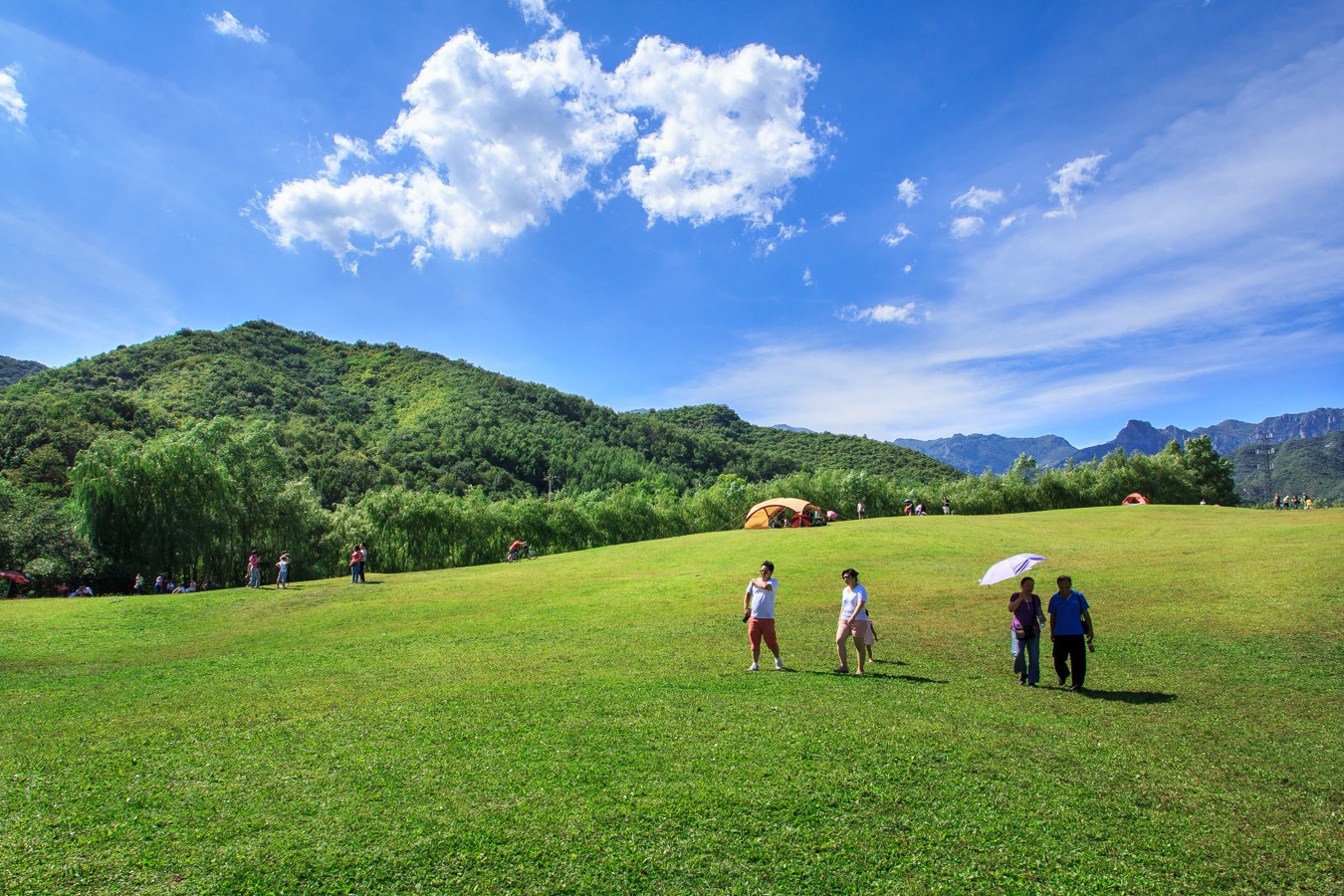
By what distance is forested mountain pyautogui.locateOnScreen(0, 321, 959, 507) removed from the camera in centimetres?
6938

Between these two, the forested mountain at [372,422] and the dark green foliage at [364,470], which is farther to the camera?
the forested mountain at [372,422]

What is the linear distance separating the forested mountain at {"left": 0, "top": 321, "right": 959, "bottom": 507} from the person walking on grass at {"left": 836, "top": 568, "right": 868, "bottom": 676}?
168ft

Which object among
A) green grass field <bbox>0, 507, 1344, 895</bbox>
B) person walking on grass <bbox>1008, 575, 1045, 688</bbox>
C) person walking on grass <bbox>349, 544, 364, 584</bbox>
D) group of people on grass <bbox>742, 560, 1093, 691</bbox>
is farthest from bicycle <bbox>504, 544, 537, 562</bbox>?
person walking on grass <bbox>1008, 575, 1045, 688</bbox>

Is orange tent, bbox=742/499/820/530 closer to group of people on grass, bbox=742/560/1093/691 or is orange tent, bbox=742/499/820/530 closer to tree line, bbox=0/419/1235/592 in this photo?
tree line, bbox=0/419/1235/592

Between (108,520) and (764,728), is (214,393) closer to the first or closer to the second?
(108,520)

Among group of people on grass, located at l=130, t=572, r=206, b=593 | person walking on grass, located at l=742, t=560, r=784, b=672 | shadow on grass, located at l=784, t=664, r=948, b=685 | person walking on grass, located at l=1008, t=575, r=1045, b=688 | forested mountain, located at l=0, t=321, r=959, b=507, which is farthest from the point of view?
forested mountain, located at l=0, t=321, r=959, b=507

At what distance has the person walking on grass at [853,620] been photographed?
1381cm

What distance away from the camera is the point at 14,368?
170 m

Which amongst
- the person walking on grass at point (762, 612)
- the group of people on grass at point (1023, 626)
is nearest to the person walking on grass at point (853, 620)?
the group of people on grass at point (1023, 626)

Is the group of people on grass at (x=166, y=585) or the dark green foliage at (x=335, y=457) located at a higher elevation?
the dark green foliage at (x=335, y=457)

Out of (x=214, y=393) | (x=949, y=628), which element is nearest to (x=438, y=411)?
(x=214, y=393)

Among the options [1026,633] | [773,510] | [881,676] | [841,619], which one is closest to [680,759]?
[841,619]

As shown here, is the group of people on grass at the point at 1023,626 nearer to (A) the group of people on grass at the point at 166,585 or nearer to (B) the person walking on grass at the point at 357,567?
(B) the person walking on grass at the point at 357,567

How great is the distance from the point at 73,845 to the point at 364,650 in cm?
1135
